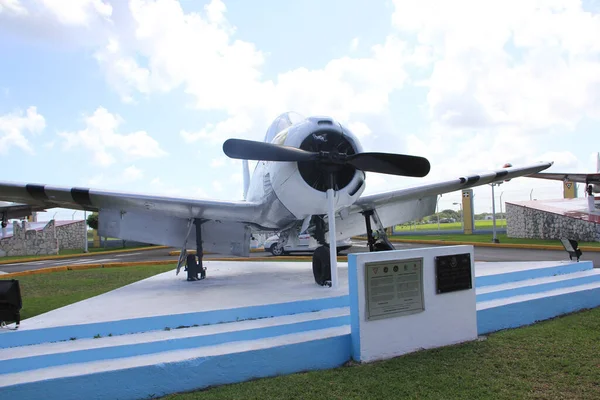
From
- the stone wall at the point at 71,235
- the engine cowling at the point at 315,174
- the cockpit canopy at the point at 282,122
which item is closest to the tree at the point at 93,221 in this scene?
the stone wall at the point at 71,235

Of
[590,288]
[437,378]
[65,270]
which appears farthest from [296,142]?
[65,270]

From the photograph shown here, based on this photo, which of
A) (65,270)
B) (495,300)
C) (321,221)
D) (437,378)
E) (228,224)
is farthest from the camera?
(65,270)

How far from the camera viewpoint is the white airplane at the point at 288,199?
6391mm

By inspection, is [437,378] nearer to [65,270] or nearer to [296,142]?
[296,142]

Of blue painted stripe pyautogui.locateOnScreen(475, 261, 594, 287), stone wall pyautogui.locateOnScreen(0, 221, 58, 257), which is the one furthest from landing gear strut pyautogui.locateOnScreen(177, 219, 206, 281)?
stone wall pyautogui.locateOnScreen(0, 221, 58, 257)

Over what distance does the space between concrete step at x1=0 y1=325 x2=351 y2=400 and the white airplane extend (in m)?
2.02

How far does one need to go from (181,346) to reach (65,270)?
43.8ft

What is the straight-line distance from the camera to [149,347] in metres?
3.91

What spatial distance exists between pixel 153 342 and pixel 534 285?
5.63 meters

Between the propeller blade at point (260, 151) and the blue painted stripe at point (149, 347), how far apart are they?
254 cm

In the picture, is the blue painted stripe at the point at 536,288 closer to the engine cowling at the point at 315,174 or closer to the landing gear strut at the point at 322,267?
the landing gear strut at the point at 322,267

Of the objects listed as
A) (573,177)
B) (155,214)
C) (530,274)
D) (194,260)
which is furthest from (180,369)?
(573,177)

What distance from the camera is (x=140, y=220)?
349 inches

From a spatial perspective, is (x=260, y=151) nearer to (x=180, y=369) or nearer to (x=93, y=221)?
(x=180, y=369)
